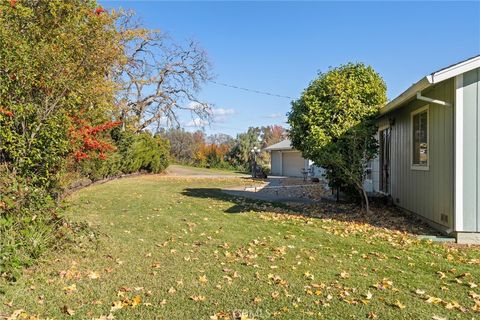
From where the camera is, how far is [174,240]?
21.7ft

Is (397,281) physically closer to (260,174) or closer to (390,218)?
(390,218)

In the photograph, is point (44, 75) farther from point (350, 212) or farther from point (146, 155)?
point (146, 155)

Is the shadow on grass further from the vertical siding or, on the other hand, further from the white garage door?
the white garage door

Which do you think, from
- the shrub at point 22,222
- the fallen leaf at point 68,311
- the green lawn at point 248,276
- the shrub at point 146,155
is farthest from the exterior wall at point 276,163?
the fallen leaf at point 68,311

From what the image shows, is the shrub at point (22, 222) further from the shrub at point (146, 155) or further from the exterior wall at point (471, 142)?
the shrub at point (146, 155)

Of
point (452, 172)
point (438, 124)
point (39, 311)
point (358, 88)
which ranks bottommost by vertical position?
point (39, 311)

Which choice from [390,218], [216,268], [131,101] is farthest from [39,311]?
[131,101]

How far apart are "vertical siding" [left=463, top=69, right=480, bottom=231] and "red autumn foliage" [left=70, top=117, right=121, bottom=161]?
21.9ft

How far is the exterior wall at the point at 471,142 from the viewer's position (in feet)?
22.5

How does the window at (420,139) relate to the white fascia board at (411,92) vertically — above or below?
below

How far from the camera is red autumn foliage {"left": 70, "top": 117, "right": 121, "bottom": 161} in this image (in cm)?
686

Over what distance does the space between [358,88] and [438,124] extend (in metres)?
2.83

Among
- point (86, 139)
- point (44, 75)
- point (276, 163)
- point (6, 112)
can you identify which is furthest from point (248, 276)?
point (276, 163)

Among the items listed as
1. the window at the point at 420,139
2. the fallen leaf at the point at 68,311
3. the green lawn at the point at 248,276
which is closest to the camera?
the fallen leaf at the point at 68,311
